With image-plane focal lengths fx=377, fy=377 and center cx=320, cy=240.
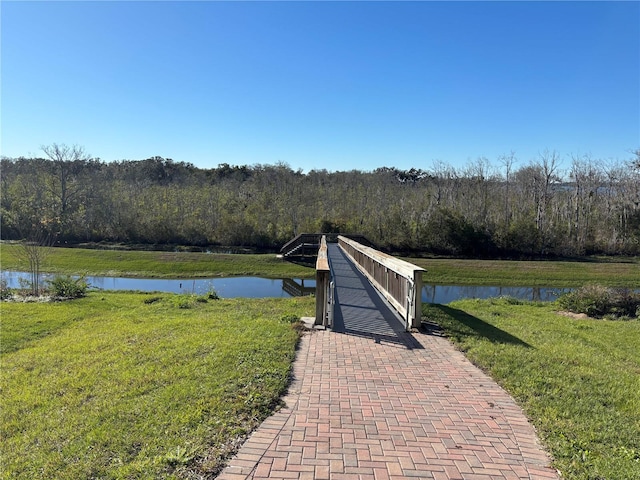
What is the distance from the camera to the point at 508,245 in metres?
36.9

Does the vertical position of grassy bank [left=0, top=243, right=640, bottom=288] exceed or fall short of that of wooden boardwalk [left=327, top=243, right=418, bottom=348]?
it falls short

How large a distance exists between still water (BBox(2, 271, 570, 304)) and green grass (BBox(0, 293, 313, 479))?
13090 millimetres

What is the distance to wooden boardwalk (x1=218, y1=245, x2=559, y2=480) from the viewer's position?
294 cm

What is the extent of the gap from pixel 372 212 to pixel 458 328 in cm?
3382

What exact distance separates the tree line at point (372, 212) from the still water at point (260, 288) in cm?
1215

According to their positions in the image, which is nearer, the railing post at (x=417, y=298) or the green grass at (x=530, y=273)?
the railing post at (x=417, y=298)

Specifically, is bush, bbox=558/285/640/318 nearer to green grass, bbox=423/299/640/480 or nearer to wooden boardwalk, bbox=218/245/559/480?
green grass, bbox=423/299/640/480

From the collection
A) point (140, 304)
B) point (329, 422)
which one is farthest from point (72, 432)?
point (140, 304)

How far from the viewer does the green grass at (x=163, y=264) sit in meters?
26.7

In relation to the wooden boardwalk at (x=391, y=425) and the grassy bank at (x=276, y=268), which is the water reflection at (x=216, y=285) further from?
the wooden boardwalk at (x=391, y=425)

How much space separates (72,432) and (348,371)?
3052 mm

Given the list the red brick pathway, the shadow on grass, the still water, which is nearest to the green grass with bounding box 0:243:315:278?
the still water

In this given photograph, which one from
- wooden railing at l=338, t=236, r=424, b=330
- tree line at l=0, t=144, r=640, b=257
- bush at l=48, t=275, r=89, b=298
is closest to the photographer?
wooden railing at l=338, t=236, r=424, b=330

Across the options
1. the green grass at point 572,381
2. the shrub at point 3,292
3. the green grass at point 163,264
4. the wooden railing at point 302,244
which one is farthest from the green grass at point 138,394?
the wooden railing at point 302,244
